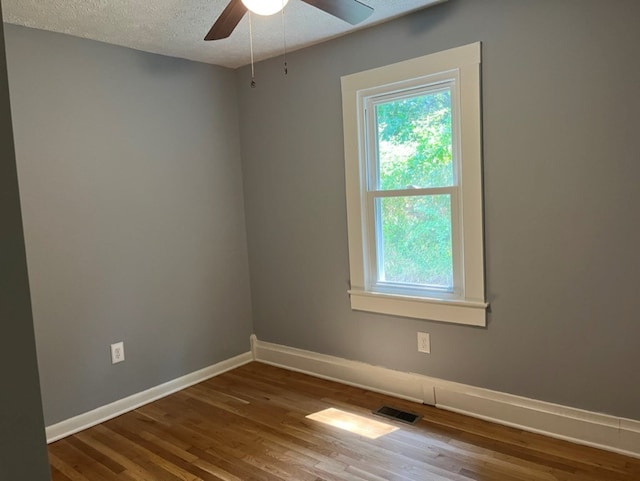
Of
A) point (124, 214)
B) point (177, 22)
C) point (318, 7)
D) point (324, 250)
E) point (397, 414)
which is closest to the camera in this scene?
point (318, 7)

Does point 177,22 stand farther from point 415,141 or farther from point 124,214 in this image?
point 415,141

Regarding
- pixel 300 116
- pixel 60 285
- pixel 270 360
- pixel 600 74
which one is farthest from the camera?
pixel 270 360

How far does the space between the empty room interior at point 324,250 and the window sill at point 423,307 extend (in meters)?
0.02

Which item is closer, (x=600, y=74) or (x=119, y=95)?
(x=600, y=74)

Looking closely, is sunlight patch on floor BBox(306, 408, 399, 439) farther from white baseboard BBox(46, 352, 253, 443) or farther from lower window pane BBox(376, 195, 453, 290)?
white baseboard BBox(46, 352, 253, 443)

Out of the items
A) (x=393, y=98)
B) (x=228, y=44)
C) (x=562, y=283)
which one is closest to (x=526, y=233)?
(x=562, y=283)

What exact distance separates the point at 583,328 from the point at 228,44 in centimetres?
266

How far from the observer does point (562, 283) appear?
2.34 metres

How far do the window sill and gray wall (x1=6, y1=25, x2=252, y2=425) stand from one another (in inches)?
44.4

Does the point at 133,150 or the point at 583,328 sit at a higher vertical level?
the point at 133,150

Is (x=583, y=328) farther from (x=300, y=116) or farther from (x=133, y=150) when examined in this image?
(x=133, y=150)

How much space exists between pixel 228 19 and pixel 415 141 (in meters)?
1.28

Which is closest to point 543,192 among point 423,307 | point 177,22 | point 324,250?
point 423,307

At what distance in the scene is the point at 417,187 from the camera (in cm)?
280
